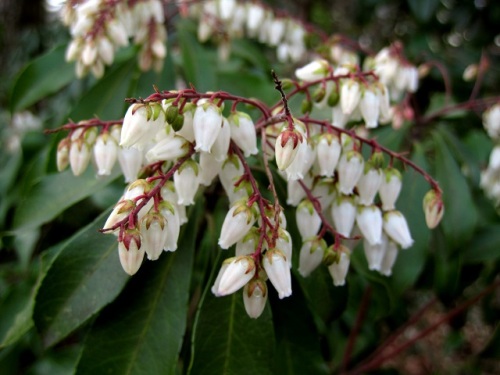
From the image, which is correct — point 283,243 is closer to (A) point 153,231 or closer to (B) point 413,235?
(A) point 153,231

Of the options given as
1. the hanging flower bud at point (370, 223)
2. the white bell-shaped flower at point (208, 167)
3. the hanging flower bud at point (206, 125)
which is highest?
the hanging flower bud at point (206, 125)

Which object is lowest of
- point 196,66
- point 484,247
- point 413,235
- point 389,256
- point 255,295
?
point 484,247

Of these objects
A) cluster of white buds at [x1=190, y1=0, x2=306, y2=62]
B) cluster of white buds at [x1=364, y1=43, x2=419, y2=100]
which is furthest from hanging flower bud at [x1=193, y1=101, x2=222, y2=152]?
cluster of white buds at [x1=190, y1=0, x2=306, y2=62]

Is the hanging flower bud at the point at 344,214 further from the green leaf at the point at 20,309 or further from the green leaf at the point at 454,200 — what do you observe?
the green leaf at the point at 20,309

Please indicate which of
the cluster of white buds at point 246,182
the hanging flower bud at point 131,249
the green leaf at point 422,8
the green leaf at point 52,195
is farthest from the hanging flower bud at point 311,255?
the green leaf at point 422,8

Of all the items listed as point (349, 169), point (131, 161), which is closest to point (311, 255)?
point (349, 169)

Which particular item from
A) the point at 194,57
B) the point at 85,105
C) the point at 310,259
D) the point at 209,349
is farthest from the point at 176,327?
the point at 194,57

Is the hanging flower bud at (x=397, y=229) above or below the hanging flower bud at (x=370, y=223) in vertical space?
below
